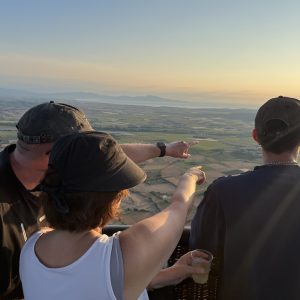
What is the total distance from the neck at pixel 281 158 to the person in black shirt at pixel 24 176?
0.91 meters

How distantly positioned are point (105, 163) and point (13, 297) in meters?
1.17

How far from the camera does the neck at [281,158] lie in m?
2.14

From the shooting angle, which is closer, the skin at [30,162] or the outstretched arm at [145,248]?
the outstretched arm at [145,248]

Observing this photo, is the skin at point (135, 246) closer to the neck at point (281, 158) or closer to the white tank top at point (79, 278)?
the white tank top at point (79, 278)

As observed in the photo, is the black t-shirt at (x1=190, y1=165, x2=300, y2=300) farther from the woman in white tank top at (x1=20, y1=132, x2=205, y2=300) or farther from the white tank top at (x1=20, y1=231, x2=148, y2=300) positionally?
the white tank top at (x1=20, y1=231, x2=148, y2=300)

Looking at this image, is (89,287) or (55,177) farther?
(55,177)

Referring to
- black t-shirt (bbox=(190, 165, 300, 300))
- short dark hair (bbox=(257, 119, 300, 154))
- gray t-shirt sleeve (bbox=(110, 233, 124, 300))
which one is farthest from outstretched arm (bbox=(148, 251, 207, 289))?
gray t-shirt sleeve (bbox=(110, 233, 124, 300))

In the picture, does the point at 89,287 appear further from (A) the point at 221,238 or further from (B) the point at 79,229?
(A) the point at 221,238

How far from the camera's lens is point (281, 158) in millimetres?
2143

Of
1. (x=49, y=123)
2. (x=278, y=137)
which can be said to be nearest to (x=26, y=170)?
(x=49, y=123)

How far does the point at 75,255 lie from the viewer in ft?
4.92

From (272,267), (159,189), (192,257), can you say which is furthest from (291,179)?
(159,189)

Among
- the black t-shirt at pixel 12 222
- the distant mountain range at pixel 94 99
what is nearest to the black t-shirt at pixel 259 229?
the black t-shirt at pixel 12 222

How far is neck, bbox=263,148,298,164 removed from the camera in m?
2.14
